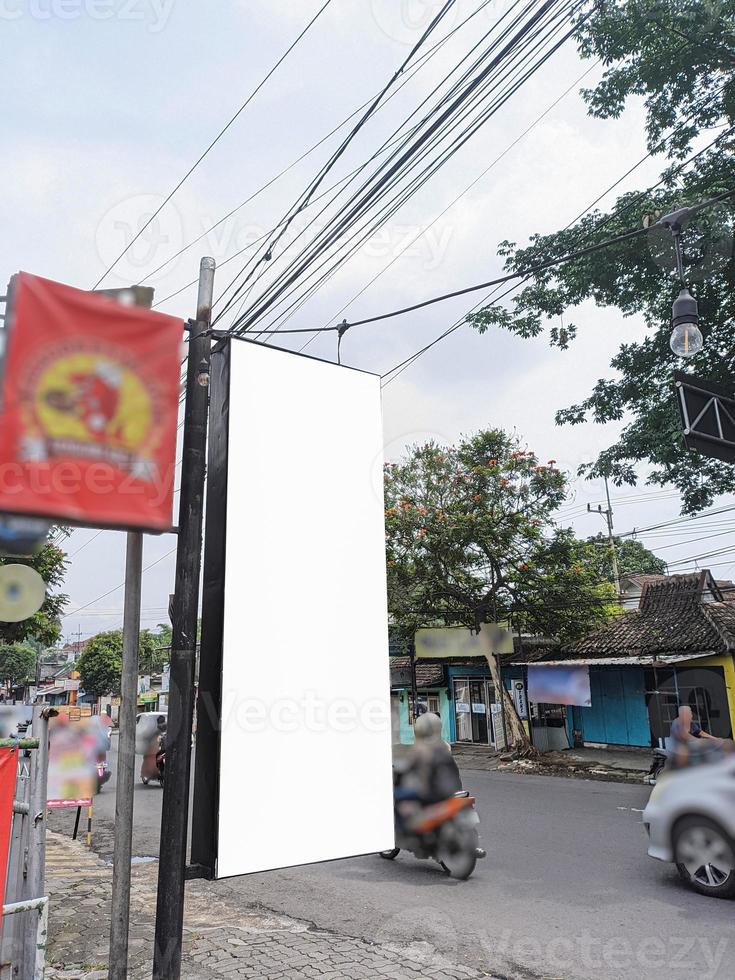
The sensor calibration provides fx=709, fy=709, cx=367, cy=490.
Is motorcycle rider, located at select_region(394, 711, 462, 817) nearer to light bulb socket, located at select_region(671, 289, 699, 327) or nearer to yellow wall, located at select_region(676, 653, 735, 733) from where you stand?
light bulb socket, located at select_region(671, 289, 699, 327)

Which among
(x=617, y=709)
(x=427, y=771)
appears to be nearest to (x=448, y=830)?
(x=427, y=771)

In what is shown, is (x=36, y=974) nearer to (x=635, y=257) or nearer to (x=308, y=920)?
(x=308, y=920)

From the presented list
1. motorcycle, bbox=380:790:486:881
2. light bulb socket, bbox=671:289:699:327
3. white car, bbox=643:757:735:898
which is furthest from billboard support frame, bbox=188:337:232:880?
white car, bbox=643:757:735:898

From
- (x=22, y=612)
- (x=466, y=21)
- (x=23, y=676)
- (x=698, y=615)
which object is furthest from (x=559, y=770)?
(x=23, y=676)

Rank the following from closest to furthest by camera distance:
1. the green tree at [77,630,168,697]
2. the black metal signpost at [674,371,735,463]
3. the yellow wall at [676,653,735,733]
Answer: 1. the black metal signpost at [674,371,735,463]
2. the yellow wall at [676,653,735,733]
3. the green tree at [77,630,168,697]

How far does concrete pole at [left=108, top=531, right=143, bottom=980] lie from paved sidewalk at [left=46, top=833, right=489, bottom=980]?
1.10 meters

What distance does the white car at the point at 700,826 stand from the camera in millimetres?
5727

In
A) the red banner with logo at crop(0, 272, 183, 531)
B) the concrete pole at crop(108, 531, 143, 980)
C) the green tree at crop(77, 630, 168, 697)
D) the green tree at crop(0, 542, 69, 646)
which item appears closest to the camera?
the red banner with logo at crop(0, 272, 183, 531)

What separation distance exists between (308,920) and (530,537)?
12.6 metres

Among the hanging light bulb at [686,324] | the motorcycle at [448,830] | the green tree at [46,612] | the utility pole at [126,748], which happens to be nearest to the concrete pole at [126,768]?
the utility pole at [126,748]

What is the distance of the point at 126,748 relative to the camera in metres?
3.73

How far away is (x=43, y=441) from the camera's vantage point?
10.5ft

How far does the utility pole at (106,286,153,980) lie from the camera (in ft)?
11.9

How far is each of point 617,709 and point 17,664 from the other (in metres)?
52.9
